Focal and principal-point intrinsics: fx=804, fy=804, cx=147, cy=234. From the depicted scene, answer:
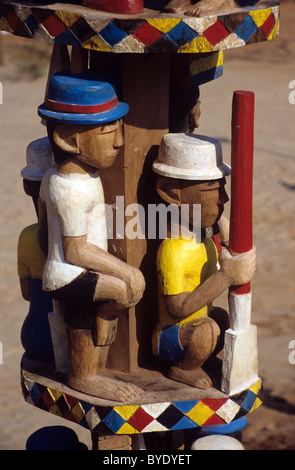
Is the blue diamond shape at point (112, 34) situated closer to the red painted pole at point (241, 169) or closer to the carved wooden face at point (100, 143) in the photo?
the carved wooden face at point (100, 143)

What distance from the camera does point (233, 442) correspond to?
2930mm

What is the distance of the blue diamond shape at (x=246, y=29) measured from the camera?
235 cm

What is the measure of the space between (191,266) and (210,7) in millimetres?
839

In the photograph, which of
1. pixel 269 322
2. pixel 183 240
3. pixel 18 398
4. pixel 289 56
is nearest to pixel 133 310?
pixel 183 240

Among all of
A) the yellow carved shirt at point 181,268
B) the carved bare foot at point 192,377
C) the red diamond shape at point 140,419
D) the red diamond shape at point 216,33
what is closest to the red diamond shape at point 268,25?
the red diamond shape at point 216,33

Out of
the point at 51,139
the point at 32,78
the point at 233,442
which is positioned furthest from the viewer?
the point at 32,78

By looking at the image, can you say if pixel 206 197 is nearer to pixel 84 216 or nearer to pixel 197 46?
pixel 84 216

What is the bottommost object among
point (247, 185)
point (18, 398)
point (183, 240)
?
point (18, 398)

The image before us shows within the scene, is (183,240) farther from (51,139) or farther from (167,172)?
(51,139)

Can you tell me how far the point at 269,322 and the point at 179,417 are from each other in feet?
11.2

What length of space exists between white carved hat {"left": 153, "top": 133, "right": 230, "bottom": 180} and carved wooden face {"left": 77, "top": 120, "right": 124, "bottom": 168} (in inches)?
6.6

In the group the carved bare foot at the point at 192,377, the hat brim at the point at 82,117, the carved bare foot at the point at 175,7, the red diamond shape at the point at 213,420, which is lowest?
the red diamond shape at the point at 213,420

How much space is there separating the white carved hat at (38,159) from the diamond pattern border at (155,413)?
2.46ft

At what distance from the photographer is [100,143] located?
8.05 ft
